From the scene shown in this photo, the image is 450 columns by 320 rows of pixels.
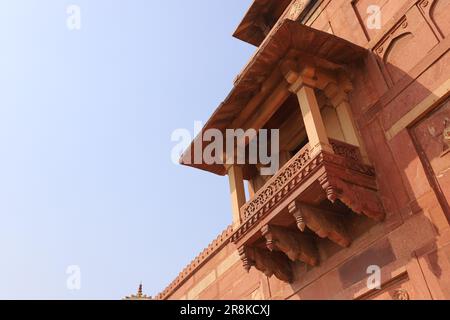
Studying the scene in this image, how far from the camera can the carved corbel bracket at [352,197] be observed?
5.48m

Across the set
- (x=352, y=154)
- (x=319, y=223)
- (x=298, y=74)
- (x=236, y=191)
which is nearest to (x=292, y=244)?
(x=319, y=223)

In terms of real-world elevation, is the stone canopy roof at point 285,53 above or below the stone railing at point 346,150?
above

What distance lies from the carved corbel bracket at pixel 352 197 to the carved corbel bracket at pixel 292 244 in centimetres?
117

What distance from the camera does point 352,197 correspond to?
5555 mm

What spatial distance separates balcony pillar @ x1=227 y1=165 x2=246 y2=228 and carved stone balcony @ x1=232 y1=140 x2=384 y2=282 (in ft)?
1.46

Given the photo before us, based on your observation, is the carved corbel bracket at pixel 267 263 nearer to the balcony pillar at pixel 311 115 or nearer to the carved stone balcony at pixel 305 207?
the carved stone balcony at pixel 305 207

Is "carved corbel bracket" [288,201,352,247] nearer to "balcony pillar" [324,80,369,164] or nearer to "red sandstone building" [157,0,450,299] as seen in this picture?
"red sandstone building" [157,0,450,299]

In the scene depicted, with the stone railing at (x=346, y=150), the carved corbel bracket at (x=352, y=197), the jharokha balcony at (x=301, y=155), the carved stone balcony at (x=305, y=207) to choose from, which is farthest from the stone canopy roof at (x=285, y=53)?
the carved corbel bracket at (x=352, y=197)

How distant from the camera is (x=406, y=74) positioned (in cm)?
608

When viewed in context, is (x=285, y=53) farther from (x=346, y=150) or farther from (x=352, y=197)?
(x=352, y=197)

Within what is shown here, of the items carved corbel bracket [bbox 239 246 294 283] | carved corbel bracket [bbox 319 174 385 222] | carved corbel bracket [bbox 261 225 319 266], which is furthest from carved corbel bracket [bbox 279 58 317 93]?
carved corbel bracket [bbox 239 246 294 283]
